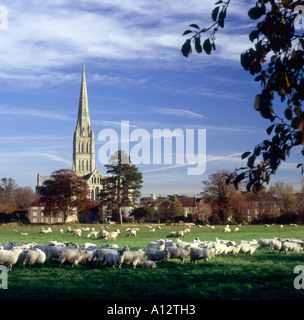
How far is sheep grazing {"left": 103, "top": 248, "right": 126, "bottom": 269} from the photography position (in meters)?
16.8

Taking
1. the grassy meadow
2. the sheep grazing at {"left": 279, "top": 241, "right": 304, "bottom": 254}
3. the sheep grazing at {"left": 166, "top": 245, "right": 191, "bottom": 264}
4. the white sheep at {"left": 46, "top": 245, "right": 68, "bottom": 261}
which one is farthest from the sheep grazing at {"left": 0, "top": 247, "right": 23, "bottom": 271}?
the sheep grazing at {"left": 279, "top": 241, "right": 304, "bottom": 254}

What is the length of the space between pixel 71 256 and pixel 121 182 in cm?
7192

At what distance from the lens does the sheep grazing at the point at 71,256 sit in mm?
17266

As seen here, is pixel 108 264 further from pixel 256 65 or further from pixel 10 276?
pixel 256 65

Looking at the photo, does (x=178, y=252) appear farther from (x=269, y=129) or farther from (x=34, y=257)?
(x=269, y=129)

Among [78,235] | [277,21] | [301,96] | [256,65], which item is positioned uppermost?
[277,21]

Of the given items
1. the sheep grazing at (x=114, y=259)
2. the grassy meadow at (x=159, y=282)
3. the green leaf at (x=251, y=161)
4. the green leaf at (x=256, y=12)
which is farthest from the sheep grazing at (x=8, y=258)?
the green leaf at (x=256, y=12)

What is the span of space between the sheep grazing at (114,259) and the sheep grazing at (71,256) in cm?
121

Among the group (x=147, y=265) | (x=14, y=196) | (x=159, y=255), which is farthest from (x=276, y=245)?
(x=14, y=196)

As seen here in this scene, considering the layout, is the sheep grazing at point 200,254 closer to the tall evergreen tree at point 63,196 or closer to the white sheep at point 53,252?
the white sheep at point 53,252

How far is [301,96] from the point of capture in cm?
673
